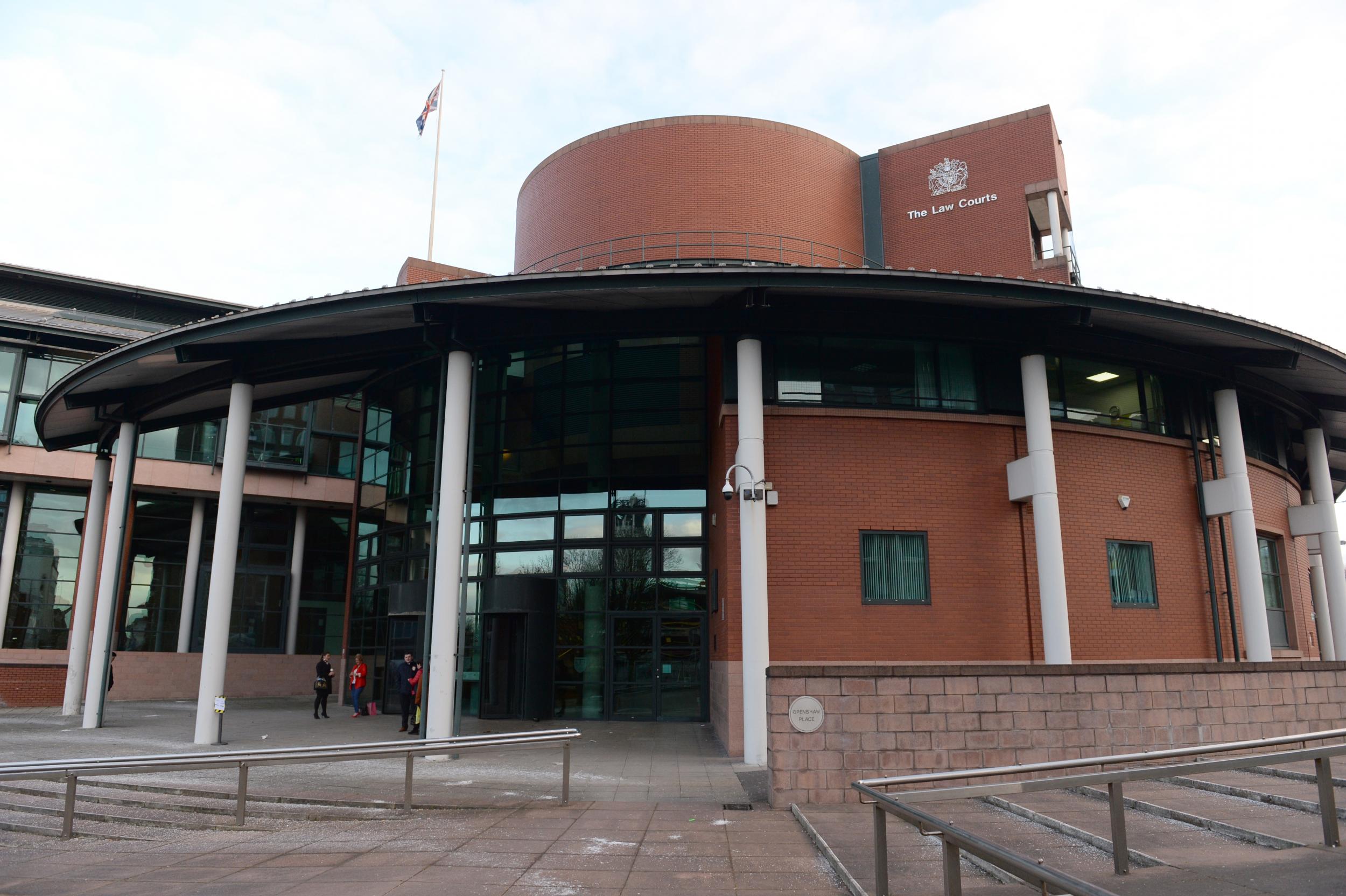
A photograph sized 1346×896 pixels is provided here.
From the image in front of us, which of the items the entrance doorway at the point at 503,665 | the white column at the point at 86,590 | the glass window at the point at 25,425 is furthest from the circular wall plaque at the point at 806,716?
the glass window at the point at 25,425

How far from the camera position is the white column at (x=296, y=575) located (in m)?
32.4

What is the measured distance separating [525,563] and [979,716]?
1272 cm

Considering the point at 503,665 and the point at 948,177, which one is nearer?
the point at 503,665

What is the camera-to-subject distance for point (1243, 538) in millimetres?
17781

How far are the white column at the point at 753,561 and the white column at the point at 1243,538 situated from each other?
9299 millimetres

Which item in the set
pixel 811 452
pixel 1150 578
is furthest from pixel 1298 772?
pixel 811 452

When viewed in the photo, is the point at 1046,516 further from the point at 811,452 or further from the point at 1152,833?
the point at 1152,833

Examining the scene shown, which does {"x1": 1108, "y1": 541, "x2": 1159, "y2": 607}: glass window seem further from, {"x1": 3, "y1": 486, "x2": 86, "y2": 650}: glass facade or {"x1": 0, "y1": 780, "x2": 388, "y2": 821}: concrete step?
{"x1": 3, "y1": 486, "x2": 86, "y2": 650}: glass facade

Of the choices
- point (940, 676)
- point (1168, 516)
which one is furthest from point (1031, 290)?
point (940, 676)

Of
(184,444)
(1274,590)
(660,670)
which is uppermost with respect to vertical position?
(184,444)

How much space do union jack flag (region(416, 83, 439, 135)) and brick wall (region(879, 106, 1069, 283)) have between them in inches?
635

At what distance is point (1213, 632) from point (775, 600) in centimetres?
885

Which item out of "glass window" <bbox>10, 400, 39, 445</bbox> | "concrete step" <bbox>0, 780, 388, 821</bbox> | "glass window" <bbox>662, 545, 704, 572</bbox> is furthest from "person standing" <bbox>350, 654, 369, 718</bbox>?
"glass window" <bbox>10, 400, 39, 445</bbox>

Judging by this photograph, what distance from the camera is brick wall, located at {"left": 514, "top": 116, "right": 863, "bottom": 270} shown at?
23.2m
